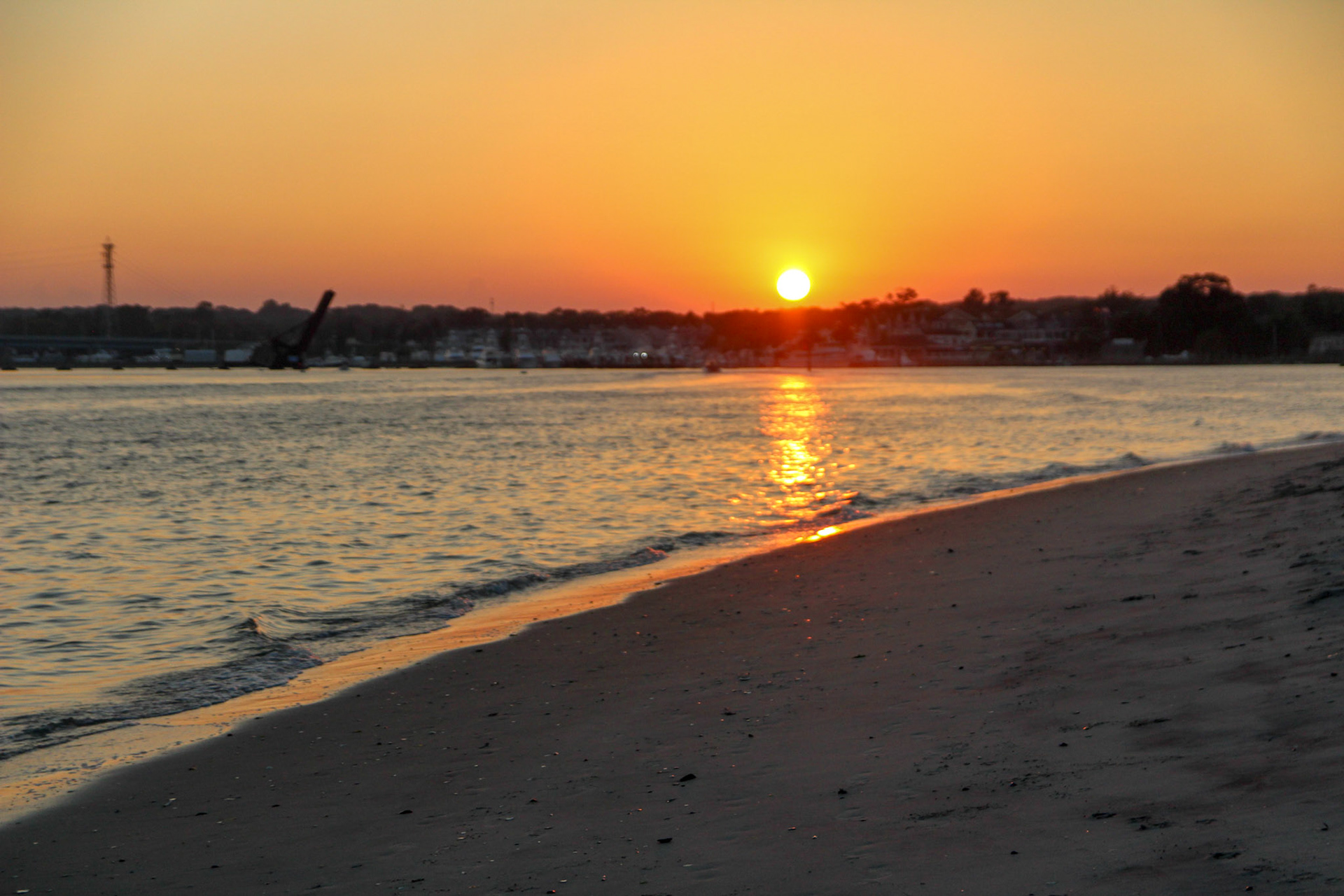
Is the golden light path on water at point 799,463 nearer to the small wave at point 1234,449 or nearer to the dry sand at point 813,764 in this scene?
the dry sand at point 813,764

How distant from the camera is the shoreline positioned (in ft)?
20.5

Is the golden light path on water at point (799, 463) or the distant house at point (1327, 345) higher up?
the distant house at point (1327, 345)

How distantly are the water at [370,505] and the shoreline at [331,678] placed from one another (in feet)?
0.99

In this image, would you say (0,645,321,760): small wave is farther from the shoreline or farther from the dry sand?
the dry sand

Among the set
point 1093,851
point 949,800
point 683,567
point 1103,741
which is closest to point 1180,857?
point 1093,851

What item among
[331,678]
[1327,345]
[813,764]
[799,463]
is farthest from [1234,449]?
[1327,345]

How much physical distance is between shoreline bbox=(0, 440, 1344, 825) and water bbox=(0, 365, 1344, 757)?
0.99 feet

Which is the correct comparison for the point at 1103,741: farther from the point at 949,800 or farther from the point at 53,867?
the point at 53,867

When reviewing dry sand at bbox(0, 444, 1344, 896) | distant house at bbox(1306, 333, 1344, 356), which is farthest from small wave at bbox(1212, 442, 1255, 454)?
distant house at bbox(1306, 333, 1344, 356)

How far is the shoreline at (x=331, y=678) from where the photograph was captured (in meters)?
6.25

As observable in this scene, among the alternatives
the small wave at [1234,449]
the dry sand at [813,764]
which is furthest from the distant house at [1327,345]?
the dry sand at [813,764]

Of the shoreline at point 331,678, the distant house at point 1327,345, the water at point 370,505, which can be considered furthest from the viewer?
the distant house at point 1327,345

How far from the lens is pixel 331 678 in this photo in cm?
847

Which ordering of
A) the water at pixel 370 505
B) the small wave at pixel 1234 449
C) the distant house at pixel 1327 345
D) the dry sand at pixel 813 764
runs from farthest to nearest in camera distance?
the distant house at pixel 1327 345, the small wave at pixel 1234 449, the water at pixel 370 505, the dry sand at pixel 813 764
